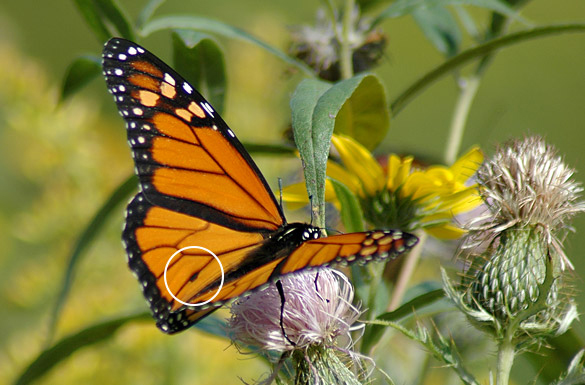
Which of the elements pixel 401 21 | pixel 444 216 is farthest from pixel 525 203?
pixel 401 21

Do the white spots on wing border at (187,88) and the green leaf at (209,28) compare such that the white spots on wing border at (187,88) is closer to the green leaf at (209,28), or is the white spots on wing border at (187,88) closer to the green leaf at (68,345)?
the green leaf at (209,28)

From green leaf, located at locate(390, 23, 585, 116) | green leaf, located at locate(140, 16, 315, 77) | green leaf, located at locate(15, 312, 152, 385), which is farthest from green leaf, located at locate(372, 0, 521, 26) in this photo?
green leaf, located at locate(15, 312, 152, 385)

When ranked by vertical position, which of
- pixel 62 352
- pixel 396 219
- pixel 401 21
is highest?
pixel 396 219

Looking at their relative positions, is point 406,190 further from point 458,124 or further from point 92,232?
point 92,232

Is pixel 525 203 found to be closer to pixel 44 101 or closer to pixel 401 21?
pixel 44 101

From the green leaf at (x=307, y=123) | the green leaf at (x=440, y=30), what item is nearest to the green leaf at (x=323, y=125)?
the green leaf at (x=307, y=123)

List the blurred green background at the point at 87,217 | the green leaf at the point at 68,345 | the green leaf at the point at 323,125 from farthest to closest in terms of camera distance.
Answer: the blurred green background at the point at 87,217
the green leaf at the point at 68,345
the green leaf at the point at 323,125
